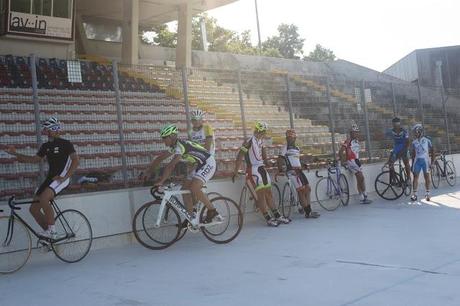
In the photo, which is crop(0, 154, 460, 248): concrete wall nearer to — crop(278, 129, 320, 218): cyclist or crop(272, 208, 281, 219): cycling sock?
crop(272, 208, 281, 219): cycling sock

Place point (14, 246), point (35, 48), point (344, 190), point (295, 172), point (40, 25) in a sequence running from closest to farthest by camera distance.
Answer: point (14, 246) → point (295, 172) → point (344, 190) → point (40, 25) → point (35, 48)

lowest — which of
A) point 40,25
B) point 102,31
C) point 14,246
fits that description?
point 14,246

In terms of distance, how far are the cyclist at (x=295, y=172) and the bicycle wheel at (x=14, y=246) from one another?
5.36m

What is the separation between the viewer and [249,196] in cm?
1088

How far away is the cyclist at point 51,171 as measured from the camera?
755 cm

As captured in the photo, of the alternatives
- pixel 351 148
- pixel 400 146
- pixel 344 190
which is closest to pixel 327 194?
pixel 344 190

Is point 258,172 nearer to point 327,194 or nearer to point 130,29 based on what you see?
point 327,194

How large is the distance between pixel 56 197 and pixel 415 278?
5.26 m

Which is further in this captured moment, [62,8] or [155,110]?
[62,8]

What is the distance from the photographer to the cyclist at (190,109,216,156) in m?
9.42

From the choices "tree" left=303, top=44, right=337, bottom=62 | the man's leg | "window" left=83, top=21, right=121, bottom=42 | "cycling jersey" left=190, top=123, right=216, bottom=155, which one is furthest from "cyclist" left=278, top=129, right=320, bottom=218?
"tree" left=303, top=44, right=337, bottom=62

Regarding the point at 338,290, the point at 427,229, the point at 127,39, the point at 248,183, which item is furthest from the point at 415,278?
the point at 127,39

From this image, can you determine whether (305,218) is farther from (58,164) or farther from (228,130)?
(58,164)

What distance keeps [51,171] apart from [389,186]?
869 cm
